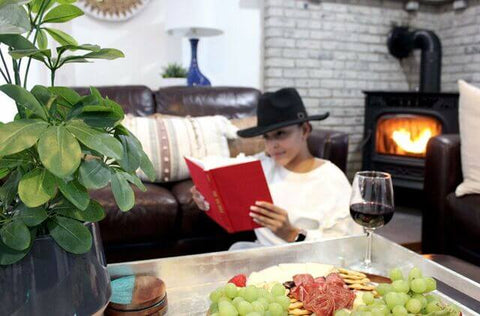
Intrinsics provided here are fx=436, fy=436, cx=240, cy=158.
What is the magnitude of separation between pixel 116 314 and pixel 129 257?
1.15 metres

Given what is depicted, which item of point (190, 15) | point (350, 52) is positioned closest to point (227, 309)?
point (190, 15)

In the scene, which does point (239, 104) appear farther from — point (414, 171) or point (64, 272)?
point (64, 272)

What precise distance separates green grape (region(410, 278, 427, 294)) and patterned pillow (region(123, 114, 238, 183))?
148cm

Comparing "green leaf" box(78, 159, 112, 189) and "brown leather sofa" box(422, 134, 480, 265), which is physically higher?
"green leaf" box(78, 159, 112, 189)

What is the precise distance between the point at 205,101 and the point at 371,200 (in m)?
1.63

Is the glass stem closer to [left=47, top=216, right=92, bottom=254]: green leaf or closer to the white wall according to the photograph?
[left=47, top=216, right=92, bottom=254]: green leaf

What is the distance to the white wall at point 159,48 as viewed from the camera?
3.09m

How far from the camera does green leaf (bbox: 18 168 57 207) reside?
47cm

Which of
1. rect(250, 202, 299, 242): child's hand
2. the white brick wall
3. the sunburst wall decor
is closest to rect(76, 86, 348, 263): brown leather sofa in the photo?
rect(250, 202, 299, 242): child's hand

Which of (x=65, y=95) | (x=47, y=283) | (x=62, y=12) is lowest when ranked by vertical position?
(x=47, y=283)

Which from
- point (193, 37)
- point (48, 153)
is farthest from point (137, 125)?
point (48, 153)

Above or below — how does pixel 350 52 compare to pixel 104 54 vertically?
above

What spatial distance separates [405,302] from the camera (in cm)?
66

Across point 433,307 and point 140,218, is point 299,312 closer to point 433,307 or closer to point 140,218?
point 433,307
